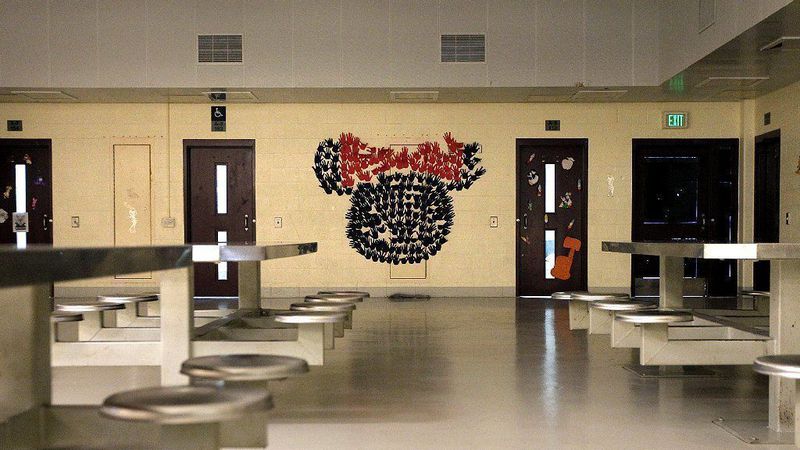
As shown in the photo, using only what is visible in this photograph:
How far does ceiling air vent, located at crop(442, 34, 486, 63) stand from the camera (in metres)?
10.1

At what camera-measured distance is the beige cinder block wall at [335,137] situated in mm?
11336

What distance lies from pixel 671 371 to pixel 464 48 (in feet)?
18.3

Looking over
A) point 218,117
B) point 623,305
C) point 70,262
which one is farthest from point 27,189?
point 70,262

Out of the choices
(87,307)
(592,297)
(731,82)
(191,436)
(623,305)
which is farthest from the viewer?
(731,82)

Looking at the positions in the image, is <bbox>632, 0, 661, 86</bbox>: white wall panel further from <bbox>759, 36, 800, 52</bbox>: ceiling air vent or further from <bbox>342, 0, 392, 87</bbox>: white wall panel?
<bbox>342, 0, 392, 87</bbox>: white wall panel

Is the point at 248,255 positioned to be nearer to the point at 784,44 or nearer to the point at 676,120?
the point at 784,44

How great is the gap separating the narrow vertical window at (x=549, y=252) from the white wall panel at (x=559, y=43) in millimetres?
2251

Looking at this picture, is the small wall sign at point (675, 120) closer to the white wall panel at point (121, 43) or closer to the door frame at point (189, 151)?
the door frame at point (189, 151)

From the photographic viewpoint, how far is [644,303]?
16.7ft

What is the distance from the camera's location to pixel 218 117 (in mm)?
11336

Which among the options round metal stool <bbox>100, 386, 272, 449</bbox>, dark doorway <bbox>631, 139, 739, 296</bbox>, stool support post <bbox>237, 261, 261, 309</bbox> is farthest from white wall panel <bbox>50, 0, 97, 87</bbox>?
round metal stool <bbox>100, 386, 272, 449</bbox>

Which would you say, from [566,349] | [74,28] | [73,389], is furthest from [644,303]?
[74,28]

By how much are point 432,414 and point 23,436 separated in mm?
2460

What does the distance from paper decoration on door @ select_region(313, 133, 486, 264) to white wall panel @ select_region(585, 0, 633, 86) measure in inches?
78.3
